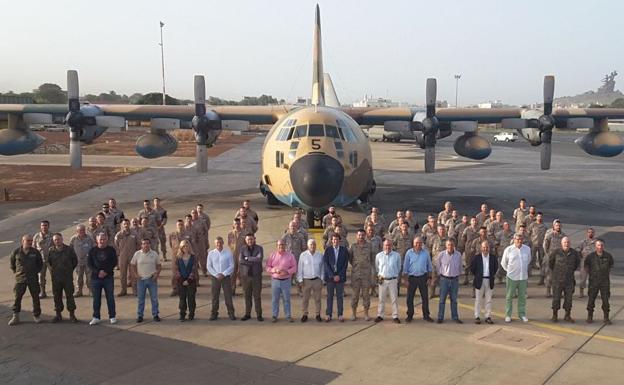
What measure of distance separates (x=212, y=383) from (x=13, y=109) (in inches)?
762

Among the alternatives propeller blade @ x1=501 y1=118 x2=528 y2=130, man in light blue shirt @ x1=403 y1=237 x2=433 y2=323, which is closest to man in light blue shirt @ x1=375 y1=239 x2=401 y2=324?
man in light blue shirt @ x1=403 y1=237 x2=433 y2=323

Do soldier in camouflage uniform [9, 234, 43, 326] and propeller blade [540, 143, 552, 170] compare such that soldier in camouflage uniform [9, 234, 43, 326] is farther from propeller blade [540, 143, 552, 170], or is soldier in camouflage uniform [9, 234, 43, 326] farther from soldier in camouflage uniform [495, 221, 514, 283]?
propeller blade [540, 143, 552, 170]

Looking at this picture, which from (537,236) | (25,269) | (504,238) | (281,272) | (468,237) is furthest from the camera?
(537,236)

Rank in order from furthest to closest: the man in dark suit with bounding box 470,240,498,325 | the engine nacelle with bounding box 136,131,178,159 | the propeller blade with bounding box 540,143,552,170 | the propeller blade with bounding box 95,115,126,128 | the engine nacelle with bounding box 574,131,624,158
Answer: the engine nacelle with bounding box 574,131,624,158 → the engine nacelle with bounding box 136,131,178,159 → the propeller blade with bounding box 540,143,552,170 → the propeller blade with bounding box 95,115,126,128 → the man in dark suit with bounding box 470,240,498,325

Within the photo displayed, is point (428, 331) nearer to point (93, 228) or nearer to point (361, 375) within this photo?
point (361, 375)

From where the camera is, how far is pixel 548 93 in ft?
71.7

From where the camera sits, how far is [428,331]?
888cm

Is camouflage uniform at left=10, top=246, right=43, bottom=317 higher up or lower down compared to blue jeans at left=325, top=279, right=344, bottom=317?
higher up

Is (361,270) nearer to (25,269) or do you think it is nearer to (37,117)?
(25,269)

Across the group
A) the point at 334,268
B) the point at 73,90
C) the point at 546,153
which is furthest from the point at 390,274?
the point at 73,90

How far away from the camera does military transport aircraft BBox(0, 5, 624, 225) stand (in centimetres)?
1569

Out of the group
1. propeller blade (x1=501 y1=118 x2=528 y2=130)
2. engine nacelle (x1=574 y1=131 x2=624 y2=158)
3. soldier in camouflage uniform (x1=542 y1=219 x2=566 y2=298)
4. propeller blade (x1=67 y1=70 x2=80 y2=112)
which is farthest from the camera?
engine nacelle (x1=574 y1=131 x2=624 y2=158)

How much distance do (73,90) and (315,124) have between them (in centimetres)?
1125

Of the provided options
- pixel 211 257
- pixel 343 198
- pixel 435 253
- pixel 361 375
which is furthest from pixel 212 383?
pixel 343 198
